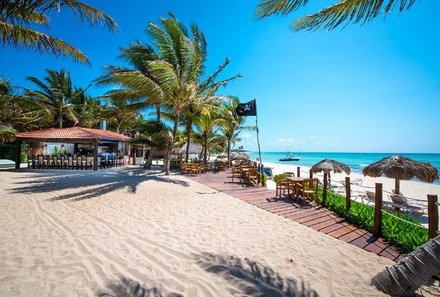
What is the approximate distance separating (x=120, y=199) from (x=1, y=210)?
9.90 ft

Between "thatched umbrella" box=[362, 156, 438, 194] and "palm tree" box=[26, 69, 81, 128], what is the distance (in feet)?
83.4

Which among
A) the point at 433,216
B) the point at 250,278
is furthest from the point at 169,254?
the point at 433,216

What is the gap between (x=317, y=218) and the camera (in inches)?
258

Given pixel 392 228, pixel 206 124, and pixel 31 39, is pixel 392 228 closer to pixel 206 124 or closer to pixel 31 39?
pixel 31 39

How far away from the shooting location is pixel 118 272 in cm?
342

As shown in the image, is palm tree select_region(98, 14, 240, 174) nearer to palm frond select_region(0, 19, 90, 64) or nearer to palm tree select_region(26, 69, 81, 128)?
palm frond select_region(0, 19, 90, 64)

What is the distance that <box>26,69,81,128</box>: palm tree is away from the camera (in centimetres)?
2223

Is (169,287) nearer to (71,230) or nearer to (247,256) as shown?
(247,256)

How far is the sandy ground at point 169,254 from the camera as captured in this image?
3.16 m

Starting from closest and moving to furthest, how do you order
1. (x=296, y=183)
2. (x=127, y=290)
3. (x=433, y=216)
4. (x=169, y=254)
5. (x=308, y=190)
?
(x=127, y=290) < (x=169, y=254) < (x=433, y=216) < (x=296, y=183) < (x=308, y=190)

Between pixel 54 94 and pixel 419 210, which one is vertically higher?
pixel 54 94

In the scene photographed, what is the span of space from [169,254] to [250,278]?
148cm

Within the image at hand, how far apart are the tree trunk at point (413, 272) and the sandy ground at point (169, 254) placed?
0.76ft

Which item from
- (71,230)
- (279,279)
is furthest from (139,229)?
(279,279)
